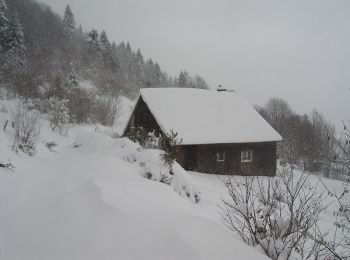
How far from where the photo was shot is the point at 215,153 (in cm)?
1770

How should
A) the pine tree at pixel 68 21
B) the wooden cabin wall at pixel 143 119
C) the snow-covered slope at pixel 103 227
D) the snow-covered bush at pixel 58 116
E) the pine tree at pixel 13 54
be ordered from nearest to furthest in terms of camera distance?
the snow-covered slope at pixel 103 227 < the wooden cabin wall at pixel 143 119 < the snow-covered bush at pixel 58 116 < the pine tree at pixel 13 54 < the pine tree at pixel 68 21

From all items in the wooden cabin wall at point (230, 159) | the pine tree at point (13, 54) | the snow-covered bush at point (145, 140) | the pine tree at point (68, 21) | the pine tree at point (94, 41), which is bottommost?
the wooden cabin wall at point (230, 159)

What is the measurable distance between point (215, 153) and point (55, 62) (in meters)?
44.1

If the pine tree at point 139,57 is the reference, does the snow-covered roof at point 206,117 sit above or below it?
below

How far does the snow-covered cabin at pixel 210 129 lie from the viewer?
56.2 ft

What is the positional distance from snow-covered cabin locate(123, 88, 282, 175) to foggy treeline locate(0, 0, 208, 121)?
1764cm

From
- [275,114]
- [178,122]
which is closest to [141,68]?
[275,114]

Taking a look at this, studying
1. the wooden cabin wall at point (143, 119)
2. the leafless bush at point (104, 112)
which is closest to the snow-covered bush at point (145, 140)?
the wooden cabin wall at point (143, 119)

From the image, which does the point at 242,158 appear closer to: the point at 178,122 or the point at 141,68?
the point at 178,122

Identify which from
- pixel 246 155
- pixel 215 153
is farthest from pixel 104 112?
pixel 246 155

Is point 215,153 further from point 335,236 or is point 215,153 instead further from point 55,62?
point 55,62

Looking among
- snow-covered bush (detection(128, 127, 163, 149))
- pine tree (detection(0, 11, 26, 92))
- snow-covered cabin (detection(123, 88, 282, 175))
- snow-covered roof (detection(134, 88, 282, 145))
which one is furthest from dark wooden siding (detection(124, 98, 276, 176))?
pine tree (detection(0, 11, 26, 92))

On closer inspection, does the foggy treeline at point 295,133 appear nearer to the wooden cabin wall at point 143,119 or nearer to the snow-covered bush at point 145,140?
the wooden cabin wall at point 143,119

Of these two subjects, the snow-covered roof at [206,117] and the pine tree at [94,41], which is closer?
the snow-covered roof at [206,117]
